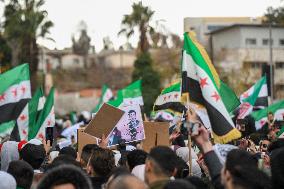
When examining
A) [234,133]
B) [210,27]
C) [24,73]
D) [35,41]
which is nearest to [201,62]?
[234,133]

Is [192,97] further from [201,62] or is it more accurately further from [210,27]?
[210,27]

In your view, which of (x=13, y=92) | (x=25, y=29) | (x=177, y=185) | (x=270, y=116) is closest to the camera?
(x=177, y=185)

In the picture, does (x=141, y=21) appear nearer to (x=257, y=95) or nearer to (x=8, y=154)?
(x=257, y=95)

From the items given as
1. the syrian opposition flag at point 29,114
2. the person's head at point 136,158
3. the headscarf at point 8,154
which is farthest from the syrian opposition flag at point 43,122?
the person's head at point 136,158

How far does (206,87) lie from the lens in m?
6.91

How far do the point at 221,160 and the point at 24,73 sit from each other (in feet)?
26.3

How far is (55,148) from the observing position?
412 inches

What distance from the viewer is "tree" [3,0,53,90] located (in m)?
49.9

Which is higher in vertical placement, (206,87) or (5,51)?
(5,51)

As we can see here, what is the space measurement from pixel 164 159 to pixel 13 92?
7.34m

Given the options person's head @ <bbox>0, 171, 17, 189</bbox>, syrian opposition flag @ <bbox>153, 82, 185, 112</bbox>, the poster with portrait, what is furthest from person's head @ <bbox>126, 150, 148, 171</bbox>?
syrian opposition flag @ <bbox>153, 82, 185, 112</bbox>

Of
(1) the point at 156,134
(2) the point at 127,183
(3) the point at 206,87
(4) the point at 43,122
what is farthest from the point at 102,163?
(4) the point at 43,122

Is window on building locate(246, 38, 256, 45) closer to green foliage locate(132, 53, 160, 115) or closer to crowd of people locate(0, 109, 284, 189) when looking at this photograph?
green foliage locate(132, 53, 160, 115)

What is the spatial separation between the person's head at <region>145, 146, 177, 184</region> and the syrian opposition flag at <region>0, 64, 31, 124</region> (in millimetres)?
6818
